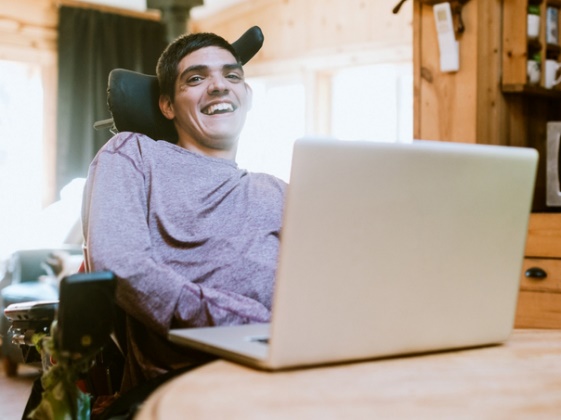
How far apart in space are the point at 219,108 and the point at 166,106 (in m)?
0.13

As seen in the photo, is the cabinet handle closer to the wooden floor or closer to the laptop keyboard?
the laptop keyboard

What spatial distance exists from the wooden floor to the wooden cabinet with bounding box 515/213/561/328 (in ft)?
6.75

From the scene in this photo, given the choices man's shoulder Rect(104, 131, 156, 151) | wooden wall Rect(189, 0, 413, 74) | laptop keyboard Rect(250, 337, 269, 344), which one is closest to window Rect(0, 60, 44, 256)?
wooden wall Rect(189, 0, 413, 74)

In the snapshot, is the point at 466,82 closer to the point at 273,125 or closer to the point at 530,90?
the point at 530,90

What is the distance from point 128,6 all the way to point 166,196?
16.0ft

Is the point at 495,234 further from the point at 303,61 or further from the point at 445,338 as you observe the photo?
the point at 303,61

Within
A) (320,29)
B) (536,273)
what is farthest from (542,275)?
(320,29)

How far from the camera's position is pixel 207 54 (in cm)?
178

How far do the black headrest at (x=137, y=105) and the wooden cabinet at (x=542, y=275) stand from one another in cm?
146

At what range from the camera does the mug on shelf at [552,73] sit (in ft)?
10.2

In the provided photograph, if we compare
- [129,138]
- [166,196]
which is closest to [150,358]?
[166,196]

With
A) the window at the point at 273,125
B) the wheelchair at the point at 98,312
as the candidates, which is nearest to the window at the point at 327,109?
the window at the point at 273,125

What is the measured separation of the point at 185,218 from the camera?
1.49 m

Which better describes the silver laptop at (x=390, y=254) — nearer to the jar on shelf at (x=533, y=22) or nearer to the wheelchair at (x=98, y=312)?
the wheelchair at (x=98, y=312)
